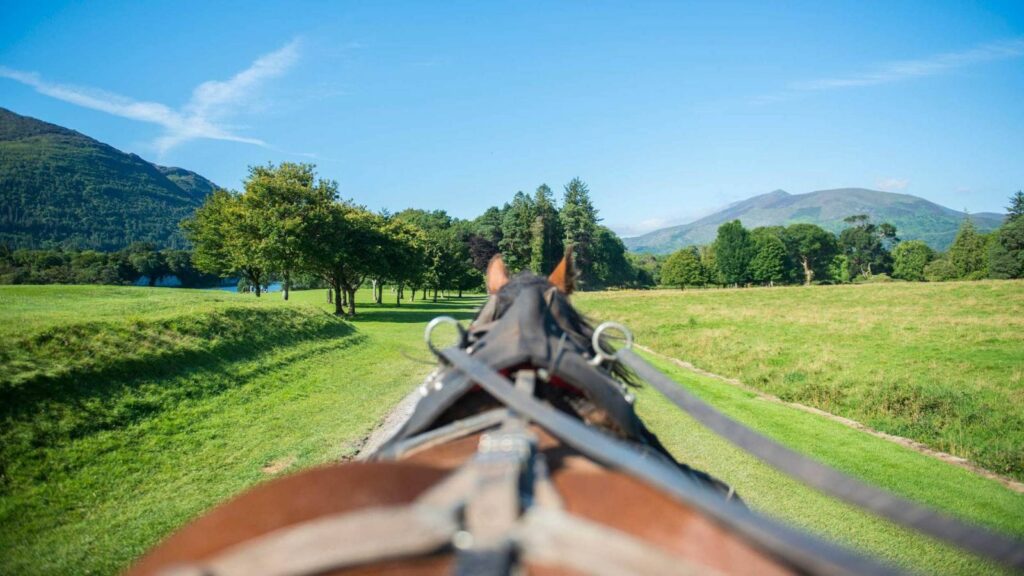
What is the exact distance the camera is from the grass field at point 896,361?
7938 millimetres

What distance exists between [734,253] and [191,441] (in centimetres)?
8670

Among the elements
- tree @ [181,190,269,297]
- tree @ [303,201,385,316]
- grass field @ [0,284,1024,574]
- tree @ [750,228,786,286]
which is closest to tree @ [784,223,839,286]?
tree @ [750,228,786,286]

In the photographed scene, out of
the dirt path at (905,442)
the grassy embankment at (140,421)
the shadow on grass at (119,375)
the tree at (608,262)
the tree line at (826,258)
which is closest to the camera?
the grassy embankment at (140,421)

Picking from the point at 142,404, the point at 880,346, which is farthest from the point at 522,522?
the point at 880,346

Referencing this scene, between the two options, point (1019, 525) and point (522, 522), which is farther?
point (1019, 525)

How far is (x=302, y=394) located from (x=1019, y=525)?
11041 millimetres

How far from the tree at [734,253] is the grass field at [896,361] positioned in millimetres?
54498

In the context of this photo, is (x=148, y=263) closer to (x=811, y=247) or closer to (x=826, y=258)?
(x=811, y=247)

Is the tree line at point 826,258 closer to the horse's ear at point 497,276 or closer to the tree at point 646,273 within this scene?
the tree at point 646,273

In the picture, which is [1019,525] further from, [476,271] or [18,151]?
[18,151]

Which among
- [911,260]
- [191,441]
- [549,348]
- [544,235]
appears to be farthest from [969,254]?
[191,441]

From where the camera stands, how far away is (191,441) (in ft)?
22.1

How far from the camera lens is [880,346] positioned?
48.9ft

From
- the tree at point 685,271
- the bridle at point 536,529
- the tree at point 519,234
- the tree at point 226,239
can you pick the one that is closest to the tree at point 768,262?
the tree at point 685,271
